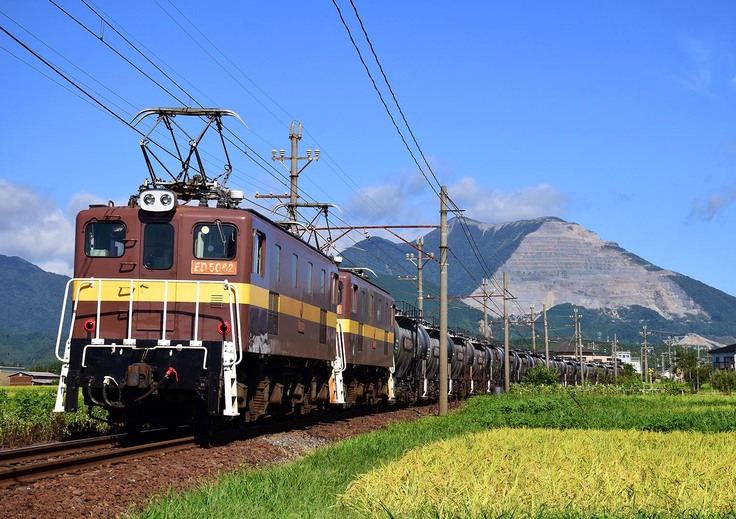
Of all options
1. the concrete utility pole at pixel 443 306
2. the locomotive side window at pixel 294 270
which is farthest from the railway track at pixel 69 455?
the concrete utility pole at pixel 443 306

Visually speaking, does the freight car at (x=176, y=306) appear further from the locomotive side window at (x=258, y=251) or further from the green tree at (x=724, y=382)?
the green tree at (x=724, y=382)

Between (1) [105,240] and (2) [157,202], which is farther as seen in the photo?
(1) [105,240]

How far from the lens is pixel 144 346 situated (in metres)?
17.1

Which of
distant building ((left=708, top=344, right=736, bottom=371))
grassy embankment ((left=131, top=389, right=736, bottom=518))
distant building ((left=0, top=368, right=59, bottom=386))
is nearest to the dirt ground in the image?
grassy embankment ((left=131, top=389, right=736, bottom=518))

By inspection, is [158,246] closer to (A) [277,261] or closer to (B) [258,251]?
(B) [258,251]

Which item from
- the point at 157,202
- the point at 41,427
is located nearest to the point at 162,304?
the point at 157,202

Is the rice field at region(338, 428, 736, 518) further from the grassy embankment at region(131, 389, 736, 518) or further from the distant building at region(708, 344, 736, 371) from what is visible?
the distant building at region(708, 344, 736, 371)

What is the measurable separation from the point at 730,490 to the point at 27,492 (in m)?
8.68

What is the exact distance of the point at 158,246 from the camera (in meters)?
17.9

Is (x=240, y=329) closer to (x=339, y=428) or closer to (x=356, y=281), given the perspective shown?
(x=339, y=428)

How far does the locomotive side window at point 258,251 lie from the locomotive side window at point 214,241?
594 millimetres

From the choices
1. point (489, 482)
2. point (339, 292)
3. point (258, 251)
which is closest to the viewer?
point (489, 482)

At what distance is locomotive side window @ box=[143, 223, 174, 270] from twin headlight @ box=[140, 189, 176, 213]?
0.35 meters

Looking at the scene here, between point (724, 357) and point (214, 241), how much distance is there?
18140 cm
